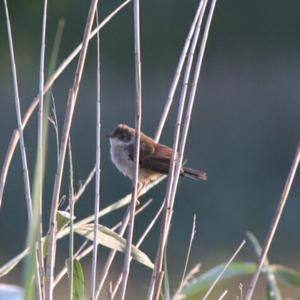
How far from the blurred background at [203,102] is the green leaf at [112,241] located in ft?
23.5

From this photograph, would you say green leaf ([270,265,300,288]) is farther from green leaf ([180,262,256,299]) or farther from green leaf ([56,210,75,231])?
green leaf ([56,210,75,231])

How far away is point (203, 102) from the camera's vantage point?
12500mm

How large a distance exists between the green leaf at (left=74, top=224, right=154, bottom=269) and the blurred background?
717 cm

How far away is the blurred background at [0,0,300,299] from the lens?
11.0m

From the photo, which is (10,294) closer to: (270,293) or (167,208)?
(270,293)

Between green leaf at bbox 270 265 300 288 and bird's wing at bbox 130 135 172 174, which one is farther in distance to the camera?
bird's wing at bbox 130 135 172 174

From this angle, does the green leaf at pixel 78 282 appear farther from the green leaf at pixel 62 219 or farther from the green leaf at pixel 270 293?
the green leaf at pixel 270 293

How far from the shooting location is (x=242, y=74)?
12438 mm

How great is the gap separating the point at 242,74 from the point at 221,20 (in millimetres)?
928

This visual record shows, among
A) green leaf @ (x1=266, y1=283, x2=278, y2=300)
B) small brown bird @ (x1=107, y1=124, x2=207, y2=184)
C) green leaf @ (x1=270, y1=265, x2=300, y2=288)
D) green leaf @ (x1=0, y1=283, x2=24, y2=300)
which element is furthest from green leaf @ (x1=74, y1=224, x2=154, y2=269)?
small brown bird @ (x1=107, y1=124, x2=207, y2=184)

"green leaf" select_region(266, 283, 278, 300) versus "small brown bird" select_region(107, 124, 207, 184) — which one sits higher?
"green leaf" select_region(266, 283, 278, 300)

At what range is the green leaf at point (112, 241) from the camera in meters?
3.12

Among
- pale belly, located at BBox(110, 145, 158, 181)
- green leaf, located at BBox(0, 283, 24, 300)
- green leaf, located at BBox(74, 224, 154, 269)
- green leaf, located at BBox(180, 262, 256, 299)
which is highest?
green leaf, located at BBox(0, 283, 24, 300)

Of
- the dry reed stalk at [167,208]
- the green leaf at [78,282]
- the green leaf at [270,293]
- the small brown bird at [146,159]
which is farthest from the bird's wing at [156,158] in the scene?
the green leaf at [270,293]
